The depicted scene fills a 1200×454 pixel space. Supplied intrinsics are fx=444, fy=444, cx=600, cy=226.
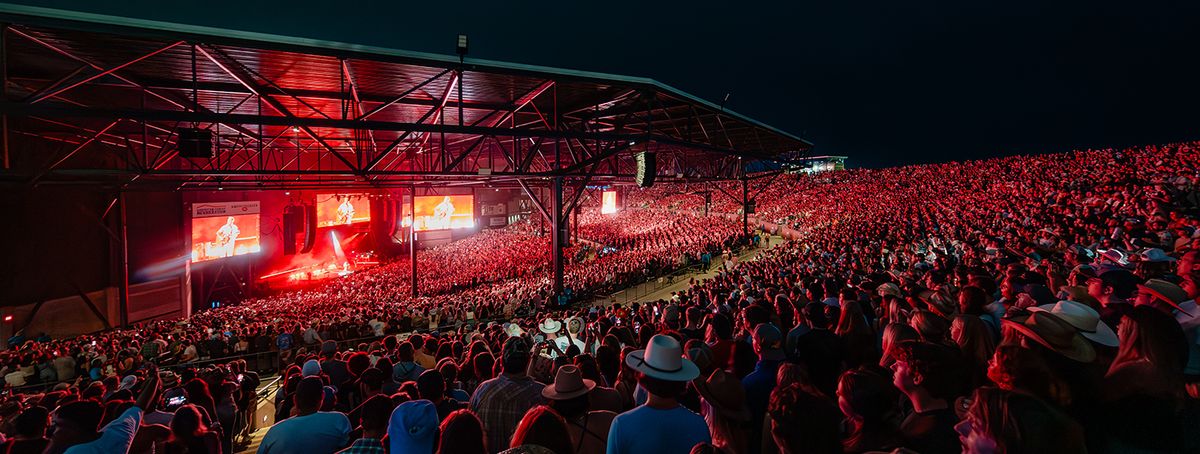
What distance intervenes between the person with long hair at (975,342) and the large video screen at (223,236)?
24.2 metres

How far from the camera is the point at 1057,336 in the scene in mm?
2350

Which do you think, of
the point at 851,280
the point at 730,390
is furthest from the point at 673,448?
the point at 851,280

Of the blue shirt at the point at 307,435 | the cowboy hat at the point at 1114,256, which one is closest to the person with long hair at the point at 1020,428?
the blue shirt at the point at 307,435

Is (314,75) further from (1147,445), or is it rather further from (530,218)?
(530,218)

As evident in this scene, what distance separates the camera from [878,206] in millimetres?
27609

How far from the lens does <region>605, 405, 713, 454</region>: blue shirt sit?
2129 mm

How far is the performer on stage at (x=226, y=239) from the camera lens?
758 inches

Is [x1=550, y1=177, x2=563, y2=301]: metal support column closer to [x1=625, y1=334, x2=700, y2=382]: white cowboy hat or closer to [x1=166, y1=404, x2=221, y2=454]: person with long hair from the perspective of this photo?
[x1=166, y1=404, x2=221, y2=454]: person with long hair

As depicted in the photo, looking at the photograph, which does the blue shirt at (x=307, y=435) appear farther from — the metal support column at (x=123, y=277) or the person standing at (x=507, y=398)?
the metal support column at (x=123, y=277)

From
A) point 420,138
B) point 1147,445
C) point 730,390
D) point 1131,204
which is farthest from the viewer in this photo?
point 420,138

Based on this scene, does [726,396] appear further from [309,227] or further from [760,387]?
[309,227]

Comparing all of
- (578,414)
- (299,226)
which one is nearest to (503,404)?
(578,414)

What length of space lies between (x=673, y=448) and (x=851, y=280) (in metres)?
8.49

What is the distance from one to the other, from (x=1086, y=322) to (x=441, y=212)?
2048 cm
